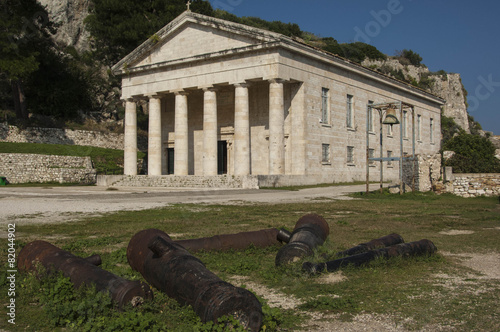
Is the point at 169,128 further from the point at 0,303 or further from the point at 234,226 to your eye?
the point at 0,303

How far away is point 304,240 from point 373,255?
956mm

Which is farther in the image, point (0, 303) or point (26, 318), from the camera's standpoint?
point (0, 303)

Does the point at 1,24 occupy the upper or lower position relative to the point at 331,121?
upper

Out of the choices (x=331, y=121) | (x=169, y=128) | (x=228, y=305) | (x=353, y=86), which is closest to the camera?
(x=228, y=305)

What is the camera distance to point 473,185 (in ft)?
67.9

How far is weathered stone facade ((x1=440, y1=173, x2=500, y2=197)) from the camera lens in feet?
65.8

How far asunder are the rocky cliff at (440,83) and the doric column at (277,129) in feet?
176

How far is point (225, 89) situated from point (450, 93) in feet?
191

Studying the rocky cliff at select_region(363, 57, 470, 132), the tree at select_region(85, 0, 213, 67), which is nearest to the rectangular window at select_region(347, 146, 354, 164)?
the tree at select_region(85, 0, 213, 67)

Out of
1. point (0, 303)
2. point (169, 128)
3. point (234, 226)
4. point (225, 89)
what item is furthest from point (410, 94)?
point (0, 303)

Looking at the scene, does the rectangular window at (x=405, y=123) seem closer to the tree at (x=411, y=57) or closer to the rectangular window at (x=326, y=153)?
the rectangular window at (x=326, y=153)

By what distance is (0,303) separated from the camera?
203 inches

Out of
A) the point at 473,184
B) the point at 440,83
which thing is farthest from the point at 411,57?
the point at 473,184

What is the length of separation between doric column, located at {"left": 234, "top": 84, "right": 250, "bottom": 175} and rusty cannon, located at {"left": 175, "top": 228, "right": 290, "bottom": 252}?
2450cm
